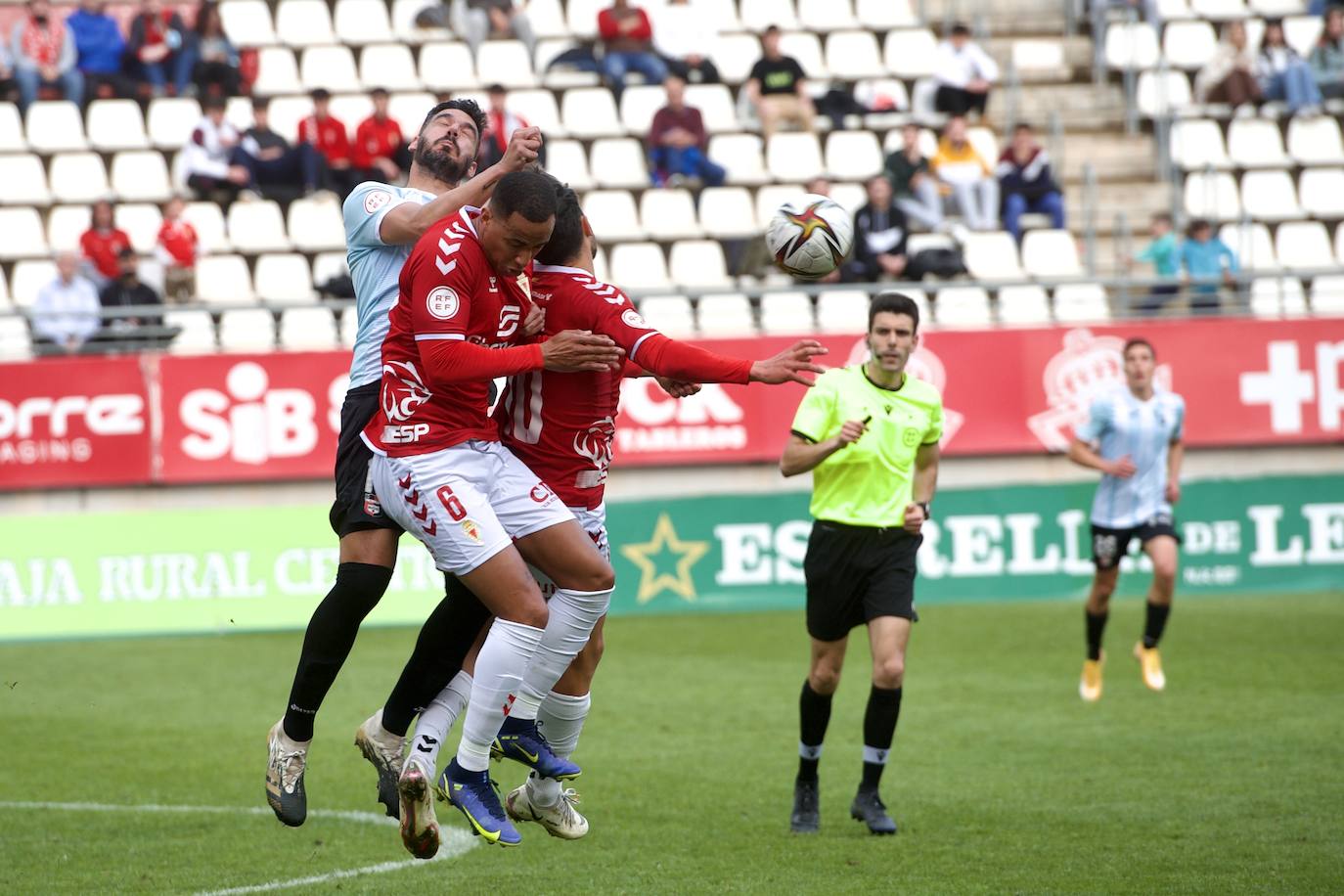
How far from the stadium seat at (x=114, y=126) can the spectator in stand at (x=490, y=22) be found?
13.1 ft

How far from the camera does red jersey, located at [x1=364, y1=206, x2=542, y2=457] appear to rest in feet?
21.1

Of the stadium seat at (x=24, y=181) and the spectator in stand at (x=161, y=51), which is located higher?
the spectator in stand at (x=161, y=51)

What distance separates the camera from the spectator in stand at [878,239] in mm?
18953

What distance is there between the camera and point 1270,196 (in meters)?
21.7

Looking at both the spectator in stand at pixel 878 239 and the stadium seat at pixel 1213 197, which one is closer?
the spectator in stand at pixel 878 239

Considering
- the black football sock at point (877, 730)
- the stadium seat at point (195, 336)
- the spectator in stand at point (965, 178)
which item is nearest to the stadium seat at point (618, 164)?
the spectator in stand at point (965, 178)

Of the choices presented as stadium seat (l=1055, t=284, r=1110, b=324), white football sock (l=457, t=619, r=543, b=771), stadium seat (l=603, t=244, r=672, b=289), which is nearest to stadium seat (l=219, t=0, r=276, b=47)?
stadium seat (l=603, t=244, r=672, b=289)

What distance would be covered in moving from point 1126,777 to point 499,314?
5138mm

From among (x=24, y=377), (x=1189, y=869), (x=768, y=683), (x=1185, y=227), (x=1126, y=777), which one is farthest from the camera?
(x=1185, y=227)

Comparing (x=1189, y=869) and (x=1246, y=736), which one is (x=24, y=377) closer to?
(x=1246, y=736)

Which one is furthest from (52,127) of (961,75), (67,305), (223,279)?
(961,75)

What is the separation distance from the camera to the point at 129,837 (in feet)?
28.9

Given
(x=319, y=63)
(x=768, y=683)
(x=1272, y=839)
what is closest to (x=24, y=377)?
(x=319, y=63)

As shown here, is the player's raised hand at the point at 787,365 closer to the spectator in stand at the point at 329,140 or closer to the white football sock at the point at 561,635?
the white football sock at the point at 561,635
